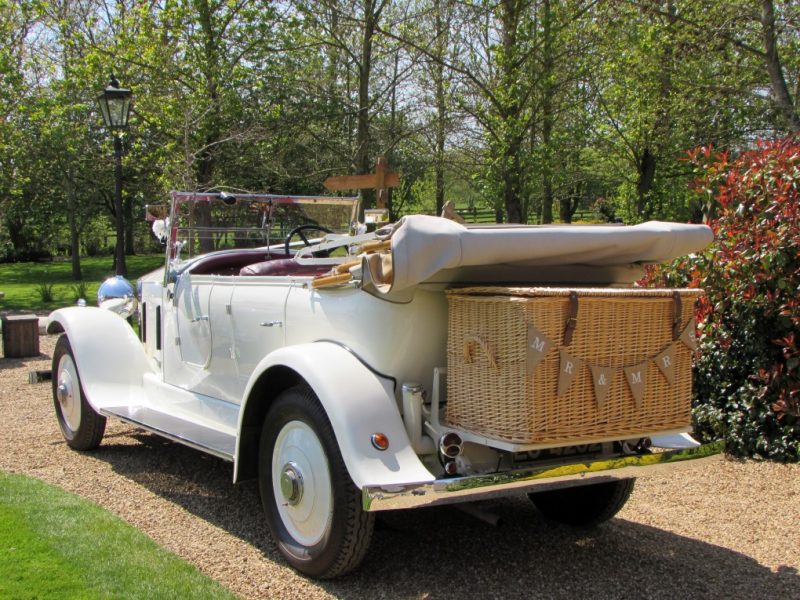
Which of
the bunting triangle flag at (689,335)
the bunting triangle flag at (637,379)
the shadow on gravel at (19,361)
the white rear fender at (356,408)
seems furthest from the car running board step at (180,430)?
the shadow on gravel at (19,361)

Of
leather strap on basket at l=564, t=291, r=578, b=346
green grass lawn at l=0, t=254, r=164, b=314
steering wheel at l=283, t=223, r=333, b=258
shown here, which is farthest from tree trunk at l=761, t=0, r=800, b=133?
green grass lawn at l=0, t=254, r=164, b=314

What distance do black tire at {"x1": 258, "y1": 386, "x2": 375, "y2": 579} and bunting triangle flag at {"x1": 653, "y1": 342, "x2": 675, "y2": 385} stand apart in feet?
4.40

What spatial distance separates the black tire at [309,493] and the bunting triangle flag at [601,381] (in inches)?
40.1

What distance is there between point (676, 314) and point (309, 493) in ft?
5.69

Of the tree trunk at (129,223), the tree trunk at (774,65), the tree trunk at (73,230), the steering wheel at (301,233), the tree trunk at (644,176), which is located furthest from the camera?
the tree trunk at (129,223)

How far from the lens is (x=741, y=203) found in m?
5.75

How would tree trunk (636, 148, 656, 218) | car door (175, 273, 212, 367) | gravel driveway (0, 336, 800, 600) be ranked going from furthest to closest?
tree trunk (636, 148, 656, 218) < car door (175, 273, 212, 367) < gravel driveway (0, 336, 800, 600)

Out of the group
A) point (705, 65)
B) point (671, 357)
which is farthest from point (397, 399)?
point (705, 65)

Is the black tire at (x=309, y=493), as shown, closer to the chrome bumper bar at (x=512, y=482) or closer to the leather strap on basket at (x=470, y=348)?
the chrome bumper bar at (x=512, y=482)

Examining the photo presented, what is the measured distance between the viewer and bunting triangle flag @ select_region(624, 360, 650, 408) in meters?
3.19

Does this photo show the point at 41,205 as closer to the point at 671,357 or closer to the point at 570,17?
the point at 570,17

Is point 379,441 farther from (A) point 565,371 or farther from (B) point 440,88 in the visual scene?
(B) point 440,88

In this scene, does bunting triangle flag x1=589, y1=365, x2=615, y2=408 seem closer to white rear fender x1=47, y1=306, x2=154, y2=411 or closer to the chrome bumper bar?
the chrome bumper bar

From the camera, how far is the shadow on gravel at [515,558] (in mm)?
3361
